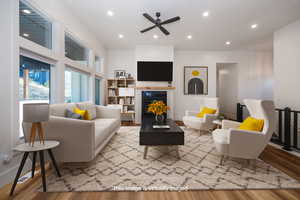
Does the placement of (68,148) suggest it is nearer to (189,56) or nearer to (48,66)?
(48,66)

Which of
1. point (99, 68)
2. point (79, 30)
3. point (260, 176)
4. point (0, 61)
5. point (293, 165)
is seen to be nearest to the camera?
point (0, 61)

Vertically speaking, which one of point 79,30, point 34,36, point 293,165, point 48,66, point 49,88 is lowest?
point 293,165

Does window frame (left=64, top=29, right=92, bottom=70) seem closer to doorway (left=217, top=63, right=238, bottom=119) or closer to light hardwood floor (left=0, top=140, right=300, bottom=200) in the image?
light hardwood floor (left=0, top=140, right=300, bottom=200)

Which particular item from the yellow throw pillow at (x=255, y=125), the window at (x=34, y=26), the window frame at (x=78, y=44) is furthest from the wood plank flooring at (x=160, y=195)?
the window frame at (x=78, y=44)

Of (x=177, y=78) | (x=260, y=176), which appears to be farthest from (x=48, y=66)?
(x=177, y=78)

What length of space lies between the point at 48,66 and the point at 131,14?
2.14 metres

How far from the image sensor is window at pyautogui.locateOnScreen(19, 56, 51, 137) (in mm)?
2125

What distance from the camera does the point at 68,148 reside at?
1854 mm

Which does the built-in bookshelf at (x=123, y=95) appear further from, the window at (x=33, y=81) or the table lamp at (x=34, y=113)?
the table lamp at (x=34, y=113)

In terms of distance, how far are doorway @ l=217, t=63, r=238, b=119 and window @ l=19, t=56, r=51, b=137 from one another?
6.60m

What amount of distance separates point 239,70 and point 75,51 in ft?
20.3

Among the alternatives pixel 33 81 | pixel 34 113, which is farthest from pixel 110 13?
pixel 34 113

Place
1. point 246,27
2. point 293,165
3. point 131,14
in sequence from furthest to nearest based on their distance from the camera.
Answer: point 246,27, point 131,14, point 293,165

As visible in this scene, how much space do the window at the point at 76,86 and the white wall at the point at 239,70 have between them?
2.01 metres
